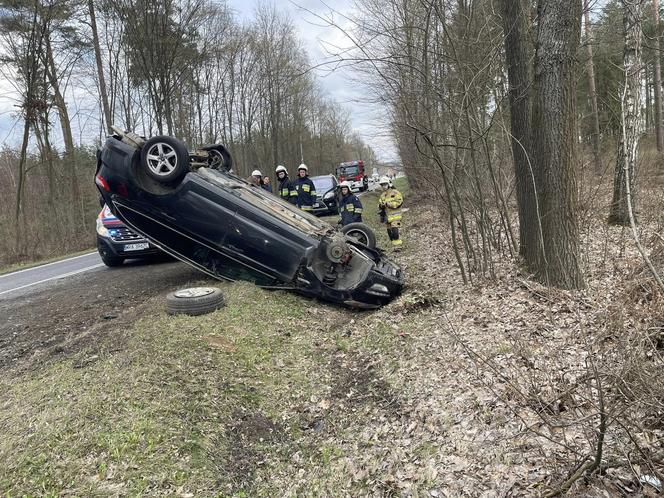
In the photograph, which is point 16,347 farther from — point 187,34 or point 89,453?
point 187,34

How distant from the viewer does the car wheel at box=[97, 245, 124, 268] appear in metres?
8.87

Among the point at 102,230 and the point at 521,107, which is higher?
the point at 521,107

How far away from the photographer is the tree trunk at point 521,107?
18.2 ft

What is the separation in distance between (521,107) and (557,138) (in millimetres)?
848

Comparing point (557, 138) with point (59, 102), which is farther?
point (59, 102)

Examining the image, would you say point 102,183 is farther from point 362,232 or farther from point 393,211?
point 393,211

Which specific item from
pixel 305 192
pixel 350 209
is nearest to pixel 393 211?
pixel 350 209

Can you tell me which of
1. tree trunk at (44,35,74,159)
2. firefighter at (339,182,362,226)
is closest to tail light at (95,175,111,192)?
firefighter at (339,182,362,226)

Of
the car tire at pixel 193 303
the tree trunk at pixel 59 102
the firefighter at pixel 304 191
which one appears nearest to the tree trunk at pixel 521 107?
the car tire at pixel 193 303

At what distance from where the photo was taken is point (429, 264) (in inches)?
328

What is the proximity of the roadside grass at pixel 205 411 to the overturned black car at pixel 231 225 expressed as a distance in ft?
2.60

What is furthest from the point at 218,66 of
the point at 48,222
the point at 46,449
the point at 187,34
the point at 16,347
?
the point at 46,449

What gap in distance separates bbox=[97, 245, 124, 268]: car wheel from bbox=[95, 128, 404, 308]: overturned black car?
313cm

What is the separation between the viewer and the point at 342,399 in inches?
156
